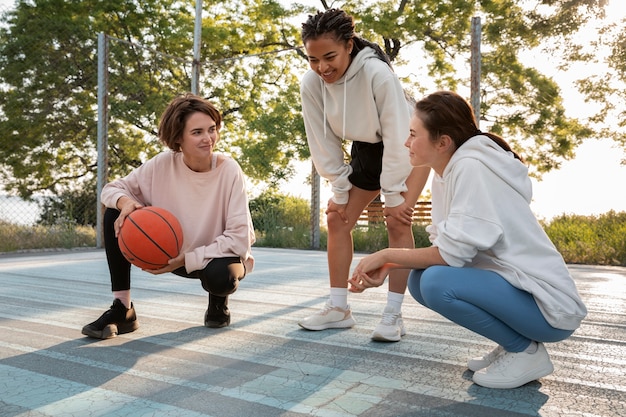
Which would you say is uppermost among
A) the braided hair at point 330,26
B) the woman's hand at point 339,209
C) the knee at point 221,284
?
the braided hair at point 330,26

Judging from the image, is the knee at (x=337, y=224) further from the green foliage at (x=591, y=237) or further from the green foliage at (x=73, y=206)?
the green foliage at (x=73, y=206)

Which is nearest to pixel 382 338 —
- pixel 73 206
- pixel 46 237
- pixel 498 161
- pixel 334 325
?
pixel 334 325

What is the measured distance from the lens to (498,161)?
1861 mm

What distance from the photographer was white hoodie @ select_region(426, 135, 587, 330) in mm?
1796

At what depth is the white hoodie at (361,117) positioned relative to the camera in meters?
2.61

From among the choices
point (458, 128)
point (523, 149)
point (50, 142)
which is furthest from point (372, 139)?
point (50, 142)

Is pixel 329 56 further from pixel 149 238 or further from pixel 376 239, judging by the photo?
pixel 376 239

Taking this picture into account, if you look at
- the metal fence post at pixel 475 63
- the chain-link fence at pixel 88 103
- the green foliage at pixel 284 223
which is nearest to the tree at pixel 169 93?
the chain-link fence at pixel 88 103

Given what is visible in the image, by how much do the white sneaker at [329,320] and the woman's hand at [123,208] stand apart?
940 mm

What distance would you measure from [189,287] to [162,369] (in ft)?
7.06

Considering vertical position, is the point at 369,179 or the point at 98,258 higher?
the point at 369,179

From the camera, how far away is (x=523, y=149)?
559 inches

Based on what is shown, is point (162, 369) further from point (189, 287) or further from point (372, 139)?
point (189, 287)

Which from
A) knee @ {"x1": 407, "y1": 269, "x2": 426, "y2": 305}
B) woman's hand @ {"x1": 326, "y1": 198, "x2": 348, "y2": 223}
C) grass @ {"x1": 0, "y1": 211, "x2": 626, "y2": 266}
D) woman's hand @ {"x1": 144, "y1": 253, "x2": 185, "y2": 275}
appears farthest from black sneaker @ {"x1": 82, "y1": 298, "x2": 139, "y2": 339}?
grass @ {"x1": 0, "y1": 211, "x2": 626, "y2": 266}
